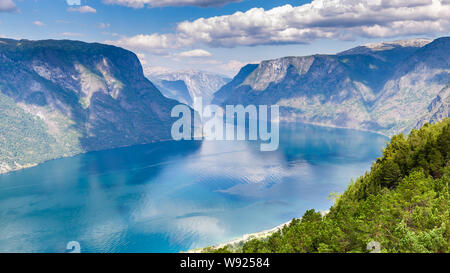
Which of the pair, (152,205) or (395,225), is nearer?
(395,225)

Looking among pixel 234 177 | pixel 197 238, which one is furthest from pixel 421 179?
pixel 234 177

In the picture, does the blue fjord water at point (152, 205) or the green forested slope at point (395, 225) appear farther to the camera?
the blue fjord water at point (152, 205)

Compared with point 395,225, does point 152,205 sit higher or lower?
lower

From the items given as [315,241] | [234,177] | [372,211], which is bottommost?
[234,177]

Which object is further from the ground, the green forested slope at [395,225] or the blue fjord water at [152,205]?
the green forested slope at [395,225]

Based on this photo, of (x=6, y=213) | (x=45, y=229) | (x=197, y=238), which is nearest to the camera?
(x=197, y=238)

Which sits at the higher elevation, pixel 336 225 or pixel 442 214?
pixel 442 214

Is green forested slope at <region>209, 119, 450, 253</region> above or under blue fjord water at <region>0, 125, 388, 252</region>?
above

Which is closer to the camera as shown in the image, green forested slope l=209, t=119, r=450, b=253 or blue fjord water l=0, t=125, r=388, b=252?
green forested slope l=209, t=119, r=450, b=253

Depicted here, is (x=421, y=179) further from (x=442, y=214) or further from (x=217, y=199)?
(x=217, y=199)

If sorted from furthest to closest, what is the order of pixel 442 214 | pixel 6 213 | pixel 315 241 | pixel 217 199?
pixel 217 199, pixel 6 213, pixel 315 241, pixel 442 214

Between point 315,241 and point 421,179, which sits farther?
point 421,179
